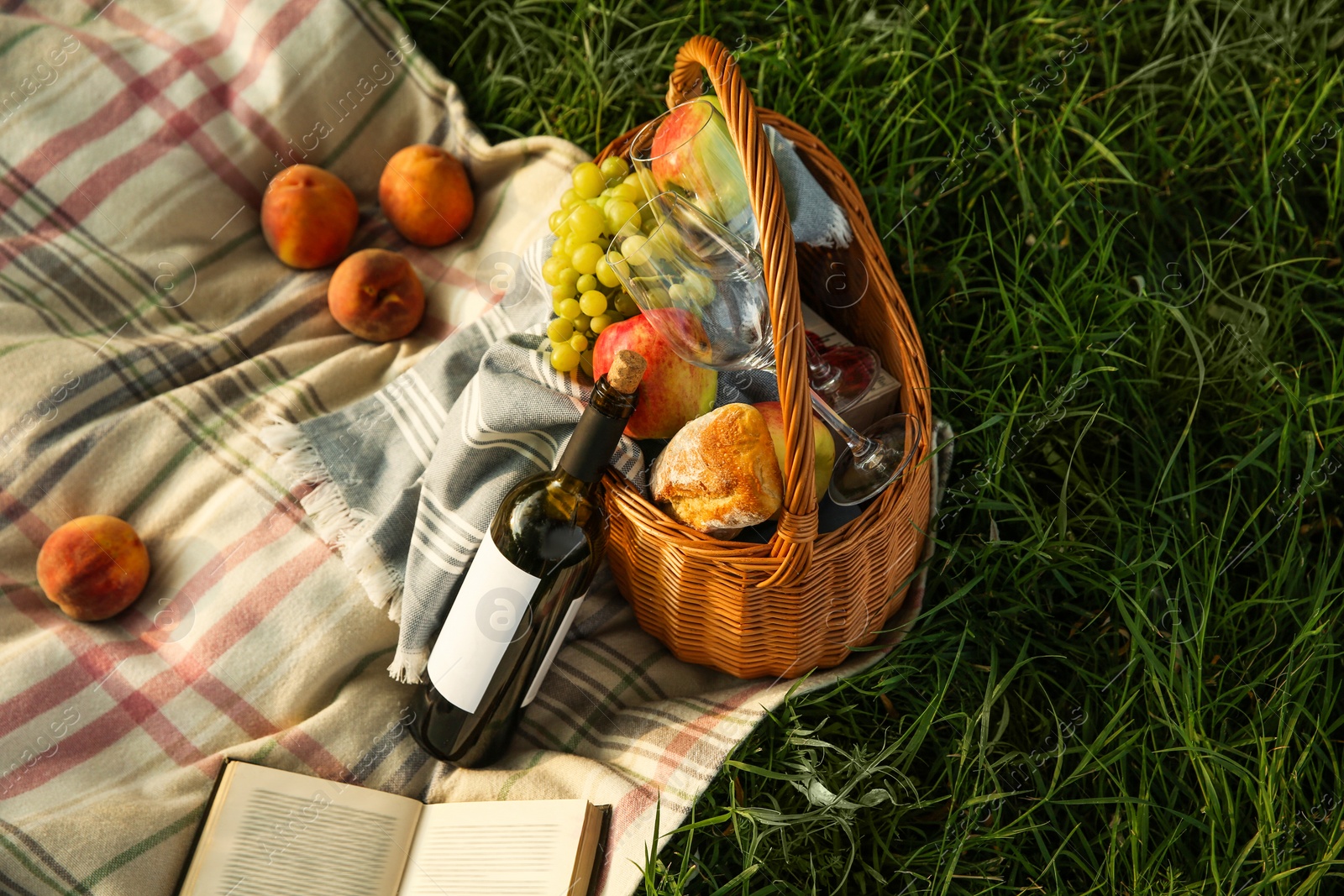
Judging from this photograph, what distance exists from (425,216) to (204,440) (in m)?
0.56

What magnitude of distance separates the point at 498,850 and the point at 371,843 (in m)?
0.18

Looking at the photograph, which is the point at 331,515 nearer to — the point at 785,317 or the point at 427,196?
the point at 427,196

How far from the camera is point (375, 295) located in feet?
5.13

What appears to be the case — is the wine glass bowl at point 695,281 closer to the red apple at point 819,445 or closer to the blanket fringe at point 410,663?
the red apple at point 819,445

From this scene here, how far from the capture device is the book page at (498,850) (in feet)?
3.64

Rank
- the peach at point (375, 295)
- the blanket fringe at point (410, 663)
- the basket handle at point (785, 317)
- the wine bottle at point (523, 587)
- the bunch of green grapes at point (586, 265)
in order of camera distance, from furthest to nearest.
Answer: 1. the peach at point (375, 295)
2. the blanket fringe at point (410, 663)
3. the bunch of green grapes at point (586, 265)
4. the wine bottle at point (523, 587)
5. the basket handle at point (785, 317)

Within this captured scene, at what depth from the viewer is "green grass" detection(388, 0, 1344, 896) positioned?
1182 mm

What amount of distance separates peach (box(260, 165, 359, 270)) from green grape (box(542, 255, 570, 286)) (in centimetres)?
64

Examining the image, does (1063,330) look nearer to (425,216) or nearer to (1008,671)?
(1008,671)

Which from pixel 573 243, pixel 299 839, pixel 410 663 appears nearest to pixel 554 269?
pixel 573 243

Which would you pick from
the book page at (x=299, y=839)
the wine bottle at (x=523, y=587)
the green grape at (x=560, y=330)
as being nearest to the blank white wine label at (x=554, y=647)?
the wine bottle at (x=523, y=587)

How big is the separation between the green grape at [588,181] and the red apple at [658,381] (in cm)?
20

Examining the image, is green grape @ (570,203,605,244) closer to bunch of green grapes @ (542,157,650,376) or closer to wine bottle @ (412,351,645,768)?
bunch of green grapes @ (542,157,650,376)

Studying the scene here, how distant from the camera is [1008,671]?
4.07 feet
